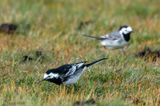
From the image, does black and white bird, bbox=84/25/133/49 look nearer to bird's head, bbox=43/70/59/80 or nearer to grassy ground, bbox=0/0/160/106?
grassy ground, bbox=0/0/160/106

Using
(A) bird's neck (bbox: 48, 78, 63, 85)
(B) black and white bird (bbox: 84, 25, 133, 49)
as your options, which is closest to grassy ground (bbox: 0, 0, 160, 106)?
(A) bird's neck (bbox: 48, 78, 63, 85)

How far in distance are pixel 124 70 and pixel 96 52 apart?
6.57ft

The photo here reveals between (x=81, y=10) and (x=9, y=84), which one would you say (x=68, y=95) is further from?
(x=81, y=10)

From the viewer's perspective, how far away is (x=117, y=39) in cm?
1286

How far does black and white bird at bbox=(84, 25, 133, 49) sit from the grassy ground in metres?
0.19

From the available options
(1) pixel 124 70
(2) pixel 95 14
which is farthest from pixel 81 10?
(1) pixel 124 70

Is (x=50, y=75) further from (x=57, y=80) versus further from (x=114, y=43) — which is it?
(x=114, y=43)

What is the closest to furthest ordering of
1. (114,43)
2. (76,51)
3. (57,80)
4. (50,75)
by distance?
(50,75)
(57,80)
(76,51)
(114,43)

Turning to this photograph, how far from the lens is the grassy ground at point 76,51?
8.82 meters

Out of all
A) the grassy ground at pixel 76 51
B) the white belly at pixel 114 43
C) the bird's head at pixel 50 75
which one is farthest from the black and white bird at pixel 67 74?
the white belly at pixel 114 43

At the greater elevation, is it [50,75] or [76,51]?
[50,75]

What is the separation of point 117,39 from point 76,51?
1124 mm

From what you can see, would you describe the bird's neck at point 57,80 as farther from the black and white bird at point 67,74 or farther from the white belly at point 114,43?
the white belly at point 114,43

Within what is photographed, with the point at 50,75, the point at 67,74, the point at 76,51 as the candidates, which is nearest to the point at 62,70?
the point at 67,74
